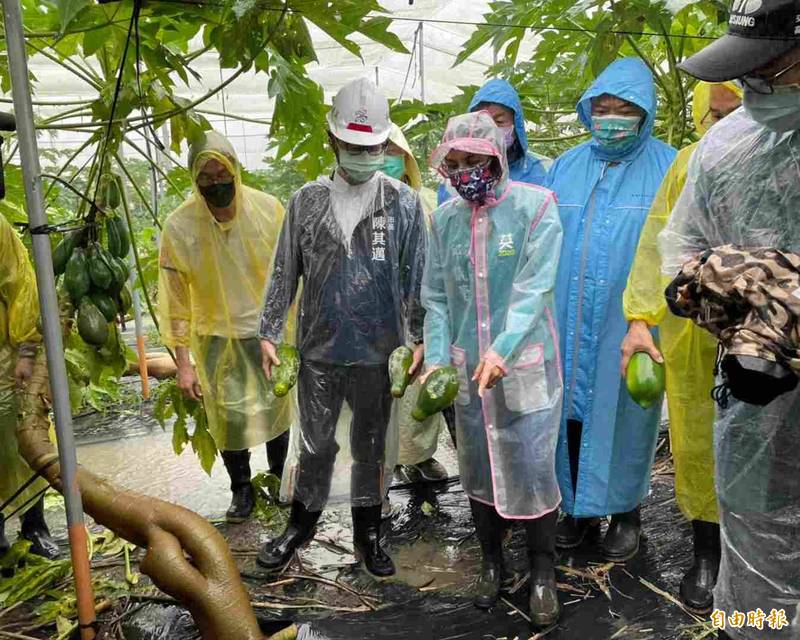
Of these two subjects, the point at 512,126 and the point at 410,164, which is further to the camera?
the point at 410,164

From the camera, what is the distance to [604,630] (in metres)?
2.38

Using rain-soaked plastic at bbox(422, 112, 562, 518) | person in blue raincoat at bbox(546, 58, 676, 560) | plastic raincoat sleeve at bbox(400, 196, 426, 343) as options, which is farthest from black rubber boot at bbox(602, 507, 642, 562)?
plastic raincoat sleeve at bbox(400, 196, 426, 343)

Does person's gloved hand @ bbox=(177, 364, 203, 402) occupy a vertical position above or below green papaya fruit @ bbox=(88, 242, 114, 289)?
below

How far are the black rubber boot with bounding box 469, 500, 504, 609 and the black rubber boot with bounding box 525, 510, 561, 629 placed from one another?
0.14 metres

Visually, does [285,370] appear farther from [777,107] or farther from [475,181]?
[777,107]

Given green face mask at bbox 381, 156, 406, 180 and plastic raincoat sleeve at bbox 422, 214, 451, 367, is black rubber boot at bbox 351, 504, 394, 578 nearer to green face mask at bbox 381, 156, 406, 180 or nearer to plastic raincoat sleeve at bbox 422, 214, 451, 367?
plastic raincoat sleeve at bbox 422, 214, 451, 367

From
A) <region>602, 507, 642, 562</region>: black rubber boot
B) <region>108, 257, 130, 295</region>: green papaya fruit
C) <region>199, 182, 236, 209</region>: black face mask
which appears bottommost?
<region>602, 507, 642, 562</region>: black rubber boot

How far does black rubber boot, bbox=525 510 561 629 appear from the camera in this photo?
2404 mm

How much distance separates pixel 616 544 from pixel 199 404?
1726 millimetres

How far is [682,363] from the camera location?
239 cm

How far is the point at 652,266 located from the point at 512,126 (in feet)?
3.52

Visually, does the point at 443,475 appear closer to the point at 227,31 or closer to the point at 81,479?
the point at 81,479

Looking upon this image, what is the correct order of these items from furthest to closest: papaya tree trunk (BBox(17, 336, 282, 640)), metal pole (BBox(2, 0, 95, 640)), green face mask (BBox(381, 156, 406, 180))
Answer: green face mask (BBox(381, 156, 406, 180))
papaya tree trunk (BBox(17, 336, 282, 640))
metal pole (BBox(2, 0, 95, 640))

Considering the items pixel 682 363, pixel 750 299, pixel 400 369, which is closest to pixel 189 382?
pixel 400 369
